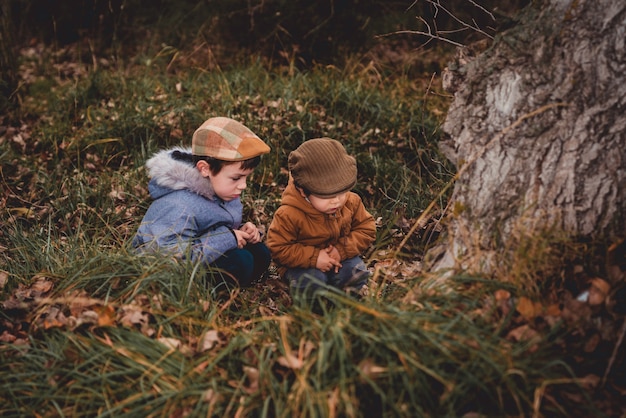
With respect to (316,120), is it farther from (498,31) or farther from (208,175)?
(498,31)

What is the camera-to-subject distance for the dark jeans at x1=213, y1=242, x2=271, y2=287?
136 inches

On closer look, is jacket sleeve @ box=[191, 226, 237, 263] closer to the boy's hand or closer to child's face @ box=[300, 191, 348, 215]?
the boy's hand

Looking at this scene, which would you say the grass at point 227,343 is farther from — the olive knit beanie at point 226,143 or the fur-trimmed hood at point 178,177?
the olive knit beanie at point 226,143

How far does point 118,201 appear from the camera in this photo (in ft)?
14.5

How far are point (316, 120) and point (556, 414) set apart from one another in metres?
3.54

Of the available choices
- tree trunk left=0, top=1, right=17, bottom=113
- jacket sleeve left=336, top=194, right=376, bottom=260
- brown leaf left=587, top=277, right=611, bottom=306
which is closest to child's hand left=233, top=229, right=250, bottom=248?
jacket sleeve left=336, top=194, right=376, bottom=260

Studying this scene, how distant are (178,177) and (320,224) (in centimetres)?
95

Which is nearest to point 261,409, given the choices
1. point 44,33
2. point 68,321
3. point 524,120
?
point 68,321

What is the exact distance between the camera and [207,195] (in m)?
3.46

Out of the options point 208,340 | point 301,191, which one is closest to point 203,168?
point 301,191

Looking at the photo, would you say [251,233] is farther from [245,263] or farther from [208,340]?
[208,340]

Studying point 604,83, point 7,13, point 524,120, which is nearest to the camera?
point 604,83

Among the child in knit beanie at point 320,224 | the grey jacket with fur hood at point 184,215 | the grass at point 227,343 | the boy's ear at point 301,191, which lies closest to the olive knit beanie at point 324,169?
the child in knit beanie at point 320,224

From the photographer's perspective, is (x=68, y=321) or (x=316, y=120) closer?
(x=68, y=321)
